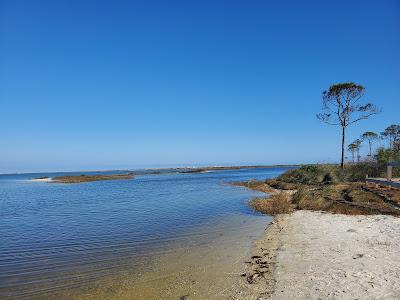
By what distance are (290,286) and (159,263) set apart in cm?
397

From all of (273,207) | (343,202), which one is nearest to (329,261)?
(273,207)

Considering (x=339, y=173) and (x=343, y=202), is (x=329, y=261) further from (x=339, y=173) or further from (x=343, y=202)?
(x=339, y=173)

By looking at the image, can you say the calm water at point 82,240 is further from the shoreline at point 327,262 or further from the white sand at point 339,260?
the white sand at point 339,260

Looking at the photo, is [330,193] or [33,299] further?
[330,193]

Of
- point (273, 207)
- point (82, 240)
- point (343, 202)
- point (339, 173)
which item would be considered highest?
point (339, 173)

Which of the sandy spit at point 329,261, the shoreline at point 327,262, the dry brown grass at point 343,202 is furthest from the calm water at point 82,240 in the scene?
the dry brown grass at point 343,202

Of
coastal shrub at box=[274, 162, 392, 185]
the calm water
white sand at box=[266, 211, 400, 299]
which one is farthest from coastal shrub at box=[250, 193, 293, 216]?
coastal shrub at box=[274, 162, 392, 185]

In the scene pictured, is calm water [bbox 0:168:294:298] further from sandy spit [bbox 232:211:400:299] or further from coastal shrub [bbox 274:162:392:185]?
coastal shrub [bbox 274:162:392:185]

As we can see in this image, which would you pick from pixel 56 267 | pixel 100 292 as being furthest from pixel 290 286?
pixel 56 267

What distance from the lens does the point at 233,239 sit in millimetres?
12000

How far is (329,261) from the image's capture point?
8352 mm

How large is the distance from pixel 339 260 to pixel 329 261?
0.85ft

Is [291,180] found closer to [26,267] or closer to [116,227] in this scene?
[116,227]

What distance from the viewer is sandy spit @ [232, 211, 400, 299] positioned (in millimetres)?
6520
